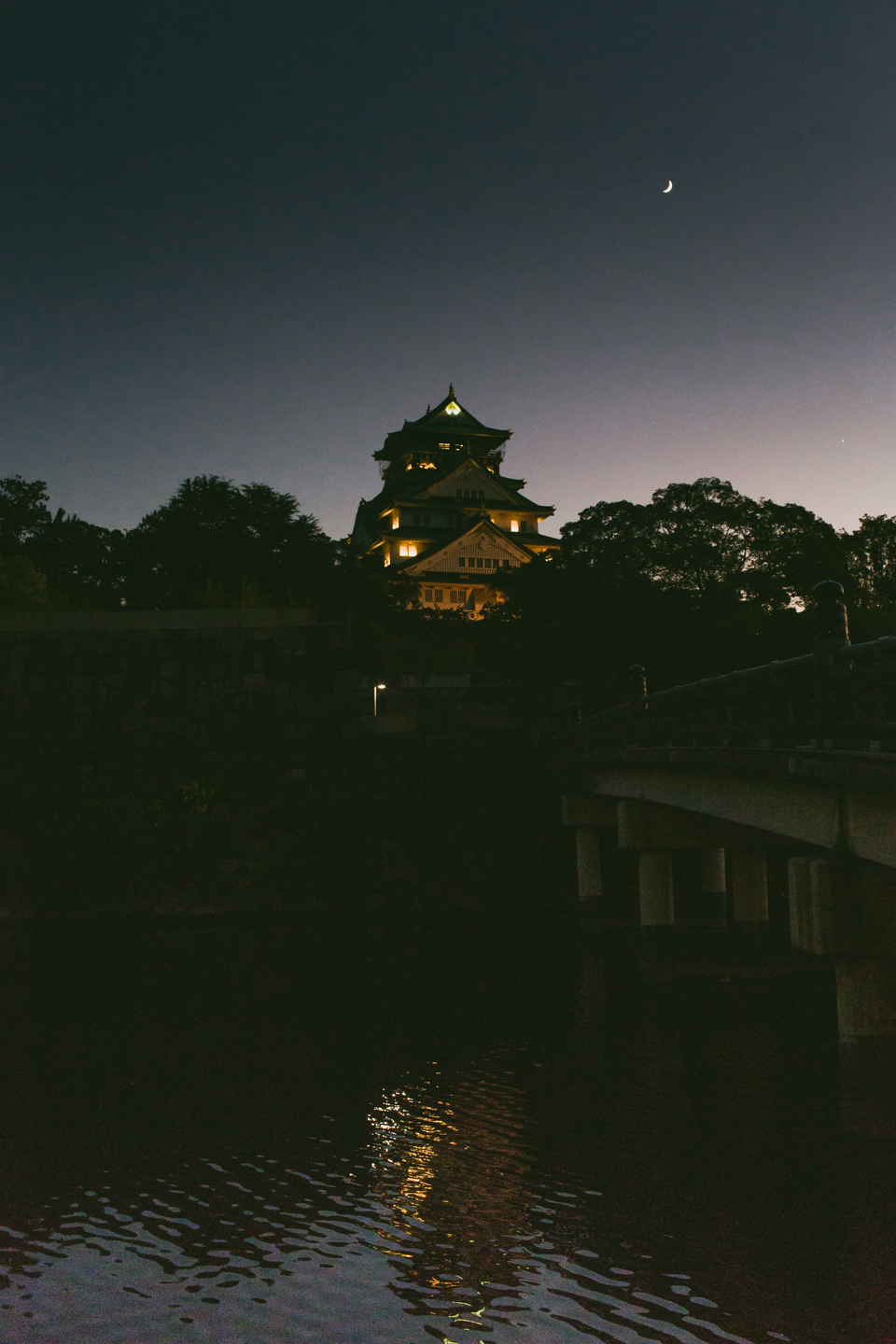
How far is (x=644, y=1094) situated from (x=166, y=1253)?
5.75 m

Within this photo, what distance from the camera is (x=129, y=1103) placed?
11.4 meters

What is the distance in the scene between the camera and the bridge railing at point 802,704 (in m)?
8.72

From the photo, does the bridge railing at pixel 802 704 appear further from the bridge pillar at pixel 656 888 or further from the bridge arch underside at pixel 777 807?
the bridge pillar at pixel 656 888

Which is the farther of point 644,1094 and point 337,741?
point 337,741

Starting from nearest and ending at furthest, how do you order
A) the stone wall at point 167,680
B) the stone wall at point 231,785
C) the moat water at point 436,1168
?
1. the moat water at point 436,1168
2. the stone wall at point 231,785
3. the stone wall at point 167,680

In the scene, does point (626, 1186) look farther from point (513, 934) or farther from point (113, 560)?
point (113, 560)

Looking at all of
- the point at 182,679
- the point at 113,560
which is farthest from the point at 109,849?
the point at 113,560

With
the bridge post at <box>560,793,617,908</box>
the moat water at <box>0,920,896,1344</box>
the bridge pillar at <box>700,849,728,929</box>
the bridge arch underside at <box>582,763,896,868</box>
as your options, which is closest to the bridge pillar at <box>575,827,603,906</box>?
the bridge post at <box>560,793,617,908</box>

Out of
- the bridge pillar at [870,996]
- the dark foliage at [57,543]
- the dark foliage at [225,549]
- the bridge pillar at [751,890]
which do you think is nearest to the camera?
the bridge pillar at [870,996]

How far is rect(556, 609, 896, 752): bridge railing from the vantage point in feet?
28.6

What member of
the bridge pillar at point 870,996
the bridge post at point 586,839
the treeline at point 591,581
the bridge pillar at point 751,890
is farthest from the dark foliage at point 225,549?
the bridge pillar at point 870,996

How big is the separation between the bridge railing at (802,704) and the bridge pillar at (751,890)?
13.9ft

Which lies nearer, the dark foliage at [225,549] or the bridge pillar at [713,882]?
the bridge pillar at [713,882]

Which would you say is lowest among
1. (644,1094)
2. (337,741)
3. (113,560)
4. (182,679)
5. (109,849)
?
(644,1094)
